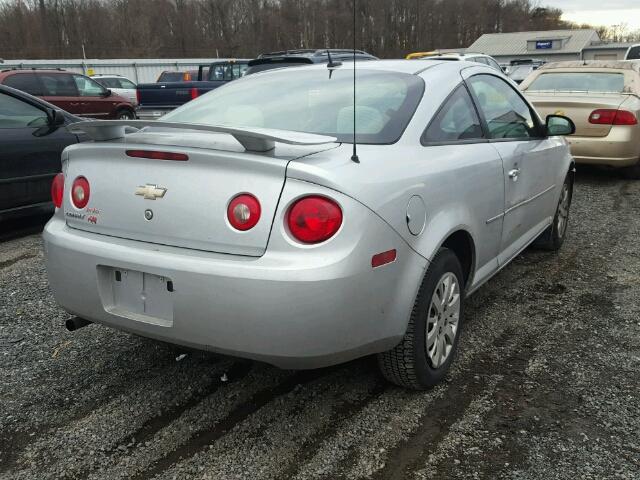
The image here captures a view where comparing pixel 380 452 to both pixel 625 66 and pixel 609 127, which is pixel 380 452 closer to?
pixel 609 127

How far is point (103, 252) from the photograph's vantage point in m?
2.40

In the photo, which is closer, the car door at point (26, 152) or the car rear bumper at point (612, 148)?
the car door at point (26, 152)

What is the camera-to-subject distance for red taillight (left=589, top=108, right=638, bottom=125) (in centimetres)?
722

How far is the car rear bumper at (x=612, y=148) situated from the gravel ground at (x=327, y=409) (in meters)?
4.14

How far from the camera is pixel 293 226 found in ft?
7.07

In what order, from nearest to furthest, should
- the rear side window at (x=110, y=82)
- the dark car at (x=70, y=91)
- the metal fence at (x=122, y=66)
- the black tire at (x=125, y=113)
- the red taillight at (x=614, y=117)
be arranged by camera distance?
the red taillight at (x=614, y=117)
the dark car at (x=70, y=91)
the black tire at (x=125, y=113)
the rear side window at (x=110, y=82)
the metal fence at (x=122, y=66)

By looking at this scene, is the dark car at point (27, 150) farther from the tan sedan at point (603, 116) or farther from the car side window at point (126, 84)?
the car side window at point (126, 84)

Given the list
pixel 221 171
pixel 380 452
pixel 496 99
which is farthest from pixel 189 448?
pixel 496 99

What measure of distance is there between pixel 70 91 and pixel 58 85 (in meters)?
0.34

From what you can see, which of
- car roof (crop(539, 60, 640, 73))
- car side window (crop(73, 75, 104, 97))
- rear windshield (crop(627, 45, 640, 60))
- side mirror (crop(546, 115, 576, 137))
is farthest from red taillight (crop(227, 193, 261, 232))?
rear windshield (crop(627, 45, 640, 60))

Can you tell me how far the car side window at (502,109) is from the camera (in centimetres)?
346

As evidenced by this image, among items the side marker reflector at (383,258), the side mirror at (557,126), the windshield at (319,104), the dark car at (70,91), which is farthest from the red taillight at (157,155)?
the dark car at (70,91)

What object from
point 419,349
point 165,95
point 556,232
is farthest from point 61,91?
point 419,349

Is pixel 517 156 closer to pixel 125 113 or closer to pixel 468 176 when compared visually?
pixel 468 176
